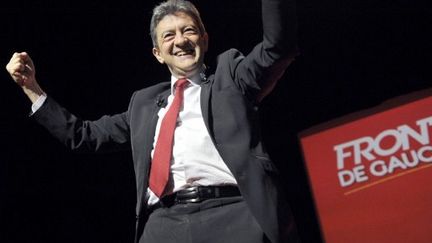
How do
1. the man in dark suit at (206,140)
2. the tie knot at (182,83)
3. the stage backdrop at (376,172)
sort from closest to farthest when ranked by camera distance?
the man in dark suit at (206,140) < the tie knot at (182,83) < the stage backdrop at (376,172)

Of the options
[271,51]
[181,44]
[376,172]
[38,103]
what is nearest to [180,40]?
[181,44]

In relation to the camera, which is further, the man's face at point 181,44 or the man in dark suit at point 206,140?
the man's face at point 181,44

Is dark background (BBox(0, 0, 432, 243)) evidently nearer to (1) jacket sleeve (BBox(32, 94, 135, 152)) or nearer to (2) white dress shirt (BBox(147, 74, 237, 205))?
(1) jacket sleeve (BBox(32, 94, 135, 152))

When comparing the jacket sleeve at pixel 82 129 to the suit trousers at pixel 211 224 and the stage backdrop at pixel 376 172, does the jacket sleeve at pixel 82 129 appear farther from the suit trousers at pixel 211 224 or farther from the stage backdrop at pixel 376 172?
the stage backdrop at pixel 376 172

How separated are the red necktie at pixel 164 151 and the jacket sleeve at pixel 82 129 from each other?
22 centimetres

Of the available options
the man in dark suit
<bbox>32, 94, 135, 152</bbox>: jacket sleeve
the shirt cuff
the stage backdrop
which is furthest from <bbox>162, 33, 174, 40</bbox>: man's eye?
the stage backdrop

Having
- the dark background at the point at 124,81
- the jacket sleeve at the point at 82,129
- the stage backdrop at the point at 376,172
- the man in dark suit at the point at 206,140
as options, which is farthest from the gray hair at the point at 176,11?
the stage backdrop at the point at 376,172

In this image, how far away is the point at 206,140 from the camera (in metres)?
1.29

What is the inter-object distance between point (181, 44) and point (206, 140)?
0.24m

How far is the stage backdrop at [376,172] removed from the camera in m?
2.73

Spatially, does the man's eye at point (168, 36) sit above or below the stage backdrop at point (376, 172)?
above

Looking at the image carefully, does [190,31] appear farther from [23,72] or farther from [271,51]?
[23,72]

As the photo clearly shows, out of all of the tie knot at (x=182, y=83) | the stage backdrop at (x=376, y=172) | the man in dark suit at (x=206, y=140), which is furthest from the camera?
the stage backdrop at (x=376, y=172)

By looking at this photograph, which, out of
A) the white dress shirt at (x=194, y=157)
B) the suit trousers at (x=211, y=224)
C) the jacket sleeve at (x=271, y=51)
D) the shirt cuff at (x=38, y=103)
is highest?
the jacket sleeve at (x=271, y=51)
